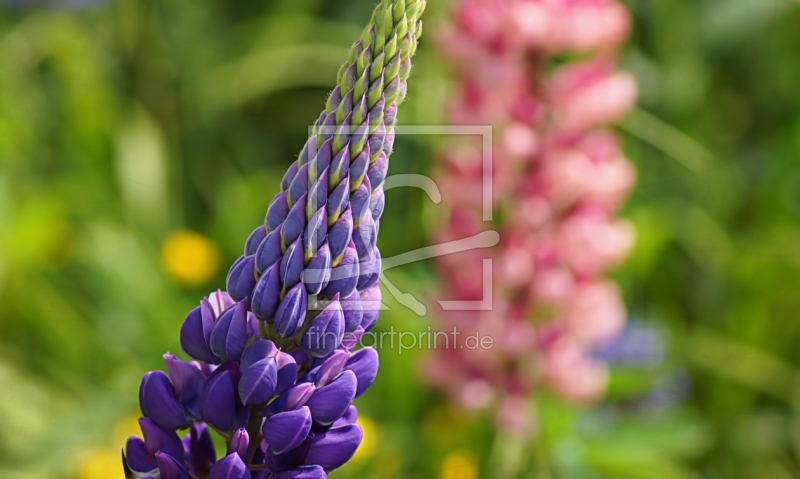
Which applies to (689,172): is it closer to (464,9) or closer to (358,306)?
(464,9)

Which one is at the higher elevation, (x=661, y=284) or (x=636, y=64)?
(x=636, y=64)

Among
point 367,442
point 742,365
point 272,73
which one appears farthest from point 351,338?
point 272,73

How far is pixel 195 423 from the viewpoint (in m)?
0.75

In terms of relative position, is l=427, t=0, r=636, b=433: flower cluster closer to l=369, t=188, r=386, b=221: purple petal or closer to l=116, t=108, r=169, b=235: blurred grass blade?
l=369, t=188, r=386, b=221: purple petal

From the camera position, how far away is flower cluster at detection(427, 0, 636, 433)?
1648 millimetres

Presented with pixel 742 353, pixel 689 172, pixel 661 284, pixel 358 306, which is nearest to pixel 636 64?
pixel 689 172

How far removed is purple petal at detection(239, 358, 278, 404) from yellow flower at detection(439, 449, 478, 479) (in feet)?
→ 3.91

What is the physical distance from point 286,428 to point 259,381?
0.15 feet

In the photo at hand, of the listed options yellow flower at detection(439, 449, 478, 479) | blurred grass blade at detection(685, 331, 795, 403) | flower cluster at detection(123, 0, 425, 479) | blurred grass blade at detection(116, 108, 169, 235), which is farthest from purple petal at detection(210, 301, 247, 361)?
blurred grass blade at detection(116, 108, 169, 235)

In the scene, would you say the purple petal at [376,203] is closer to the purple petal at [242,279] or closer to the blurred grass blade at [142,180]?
the purple petal at [242,279]

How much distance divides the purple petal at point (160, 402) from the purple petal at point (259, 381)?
0.22ft

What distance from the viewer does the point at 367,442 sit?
1779mm

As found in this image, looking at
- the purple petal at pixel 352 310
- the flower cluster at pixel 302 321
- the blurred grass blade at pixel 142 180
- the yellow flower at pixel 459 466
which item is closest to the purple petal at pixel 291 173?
the flower cluster at pixel 302 321

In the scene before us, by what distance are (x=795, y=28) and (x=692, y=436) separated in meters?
1.60
